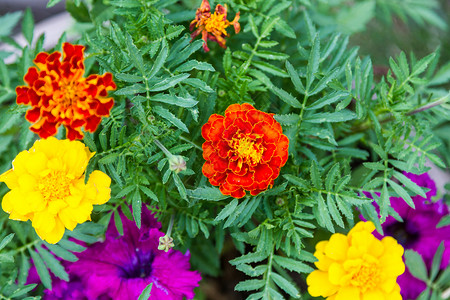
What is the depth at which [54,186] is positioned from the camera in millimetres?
587

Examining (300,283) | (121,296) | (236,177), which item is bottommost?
(300,283)

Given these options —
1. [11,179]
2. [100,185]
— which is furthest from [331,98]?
[11,179]

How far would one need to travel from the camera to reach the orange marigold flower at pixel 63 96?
0.52 meters

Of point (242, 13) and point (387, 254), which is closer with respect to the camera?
point (387, 254)

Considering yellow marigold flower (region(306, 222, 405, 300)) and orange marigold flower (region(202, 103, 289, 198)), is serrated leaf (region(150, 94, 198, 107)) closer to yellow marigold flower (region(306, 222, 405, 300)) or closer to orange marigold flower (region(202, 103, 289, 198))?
orange marigold flower (region(202, 103, 289, 198))

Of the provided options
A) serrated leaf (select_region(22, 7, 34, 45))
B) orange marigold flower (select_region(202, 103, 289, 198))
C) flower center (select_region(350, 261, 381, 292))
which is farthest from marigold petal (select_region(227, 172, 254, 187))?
serrated leaf (select_region(22, 7, 34, 45))

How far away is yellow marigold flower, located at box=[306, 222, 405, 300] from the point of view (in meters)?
0.63

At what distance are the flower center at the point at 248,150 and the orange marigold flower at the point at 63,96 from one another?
6.8 inches

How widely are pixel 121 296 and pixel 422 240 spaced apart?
576 mm

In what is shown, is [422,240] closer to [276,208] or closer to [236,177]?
[276,208]

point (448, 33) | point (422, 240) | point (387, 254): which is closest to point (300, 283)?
point (422, 240)

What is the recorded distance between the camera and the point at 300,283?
1014mm

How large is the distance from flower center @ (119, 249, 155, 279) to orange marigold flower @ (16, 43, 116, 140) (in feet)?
0.99

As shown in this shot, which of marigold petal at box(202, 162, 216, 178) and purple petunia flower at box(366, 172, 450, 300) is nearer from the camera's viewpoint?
marigold petal at box(202, 162, 216, 178)
